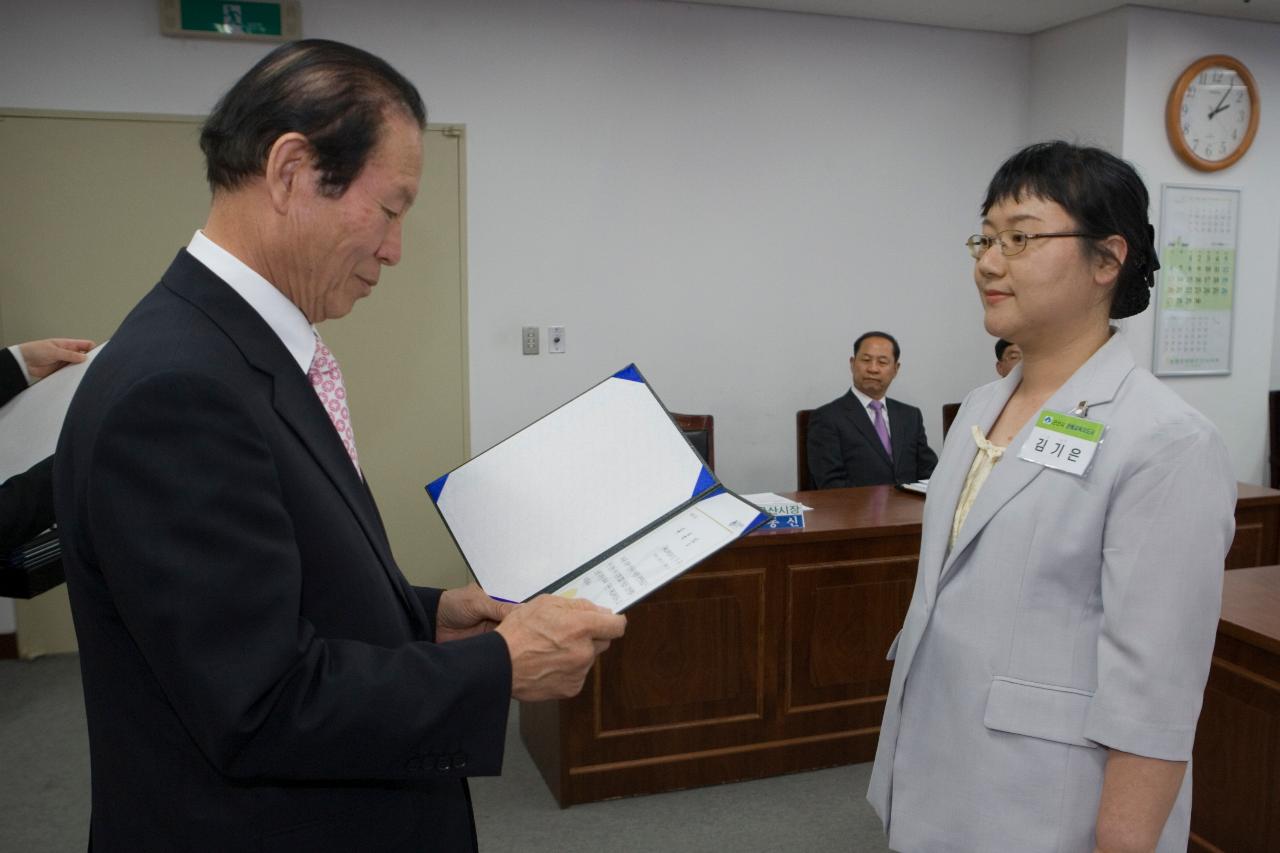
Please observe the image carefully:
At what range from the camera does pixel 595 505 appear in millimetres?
1173

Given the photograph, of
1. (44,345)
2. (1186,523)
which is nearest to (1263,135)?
(1186,523)

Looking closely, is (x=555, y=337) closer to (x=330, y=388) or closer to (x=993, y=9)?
(x=993, y=9)

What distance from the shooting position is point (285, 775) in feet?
2.81

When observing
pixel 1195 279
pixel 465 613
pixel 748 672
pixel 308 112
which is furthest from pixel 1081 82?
pixel 308 112

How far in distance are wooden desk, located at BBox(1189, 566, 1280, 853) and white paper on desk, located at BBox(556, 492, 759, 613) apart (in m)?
1.50

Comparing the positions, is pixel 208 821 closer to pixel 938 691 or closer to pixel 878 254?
pixel 938 691

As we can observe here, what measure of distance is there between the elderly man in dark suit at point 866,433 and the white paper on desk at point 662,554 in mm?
3123

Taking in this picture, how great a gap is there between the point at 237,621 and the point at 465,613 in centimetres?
47

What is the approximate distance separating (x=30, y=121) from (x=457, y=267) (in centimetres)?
183

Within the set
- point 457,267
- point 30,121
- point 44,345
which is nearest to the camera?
point 44,345

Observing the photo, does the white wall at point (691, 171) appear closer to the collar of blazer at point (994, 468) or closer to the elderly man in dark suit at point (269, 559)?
the collar of blazer at point (994, 468)

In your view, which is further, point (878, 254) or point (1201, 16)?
point (878, 254)

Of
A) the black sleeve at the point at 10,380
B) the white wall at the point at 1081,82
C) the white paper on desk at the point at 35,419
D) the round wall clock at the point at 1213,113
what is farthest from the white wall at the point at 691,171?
the white paper on desk at the point at 35,419

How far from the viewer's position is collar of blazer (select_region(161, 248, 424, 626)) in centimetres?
91
